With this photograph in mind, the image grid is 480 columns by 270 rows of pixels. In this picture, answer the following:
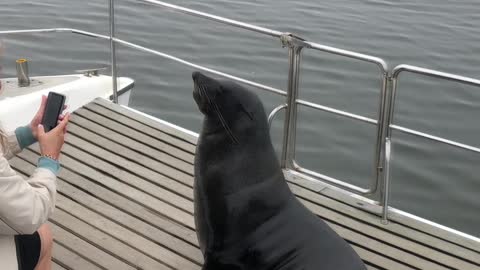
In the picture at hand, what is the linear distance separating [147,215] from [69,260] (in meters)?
0.61

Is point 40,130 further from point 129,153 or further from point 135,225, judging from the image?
point 129,153

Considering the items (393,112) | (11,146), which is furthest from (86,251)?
(393,112)

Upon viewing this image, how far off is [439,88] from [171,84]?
3.47 meters

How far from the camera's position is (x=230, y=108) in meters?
3.06

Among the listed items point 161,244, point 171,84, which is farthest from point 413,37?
point 161,244

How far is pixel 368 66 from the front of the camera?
348 inches

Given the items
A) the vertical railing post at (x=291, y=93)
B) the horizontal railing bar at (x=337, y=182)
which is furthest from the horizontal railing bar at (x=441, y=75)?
the horizontal railing bar at (x=337, y=182)

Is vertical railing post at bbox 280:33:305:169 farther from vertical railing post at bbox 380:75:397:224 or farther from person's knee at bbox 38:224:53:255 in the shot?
person's knee at bbox 38:224:53:255

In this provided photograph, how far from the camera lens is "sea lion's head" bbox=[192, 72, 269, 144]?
3.06 metres

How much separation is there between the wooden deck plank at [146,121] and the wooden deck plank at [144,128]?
37mm

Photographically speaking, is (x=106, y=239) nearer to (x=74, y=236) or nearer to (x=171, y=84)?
(x=74, y=236)

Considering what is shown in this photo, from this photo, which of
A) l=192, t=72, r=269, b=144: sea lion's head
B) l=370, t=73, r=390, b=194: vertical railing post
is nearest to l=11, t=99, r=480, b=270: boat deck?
l=370, t=73, r=390, b=194: vertical railing post

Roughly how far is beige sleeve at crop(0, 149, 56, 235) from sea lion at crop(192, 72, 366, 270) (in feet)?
3.02

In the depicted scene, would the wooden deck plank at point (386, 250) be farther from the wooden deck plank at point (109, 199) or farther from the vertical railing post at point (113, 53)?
the vertical railing post at point (113, 53)
